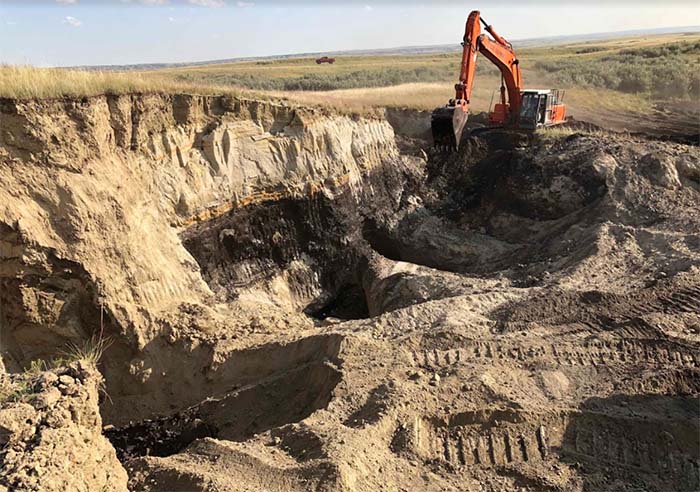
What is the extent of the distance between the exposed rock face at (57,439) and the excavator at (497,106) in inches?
417

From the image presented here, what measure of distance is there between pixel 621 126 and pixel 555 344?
66.0 feet

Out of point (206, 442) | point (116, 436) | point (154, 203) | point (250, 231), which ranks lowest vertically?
point (116, 436)

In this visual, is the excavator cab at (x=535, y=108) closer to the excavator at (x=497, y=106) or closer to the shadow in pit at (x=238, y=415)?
the excavator at (x=497, y=106)

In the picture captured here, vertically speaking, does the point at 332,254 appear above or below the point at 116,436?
above

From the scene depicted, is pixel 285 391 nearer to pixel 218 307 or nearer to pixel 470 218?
pixel 218 307

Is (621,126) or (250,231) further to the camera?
(621,126)

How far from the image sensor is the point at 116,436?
26.0 feet

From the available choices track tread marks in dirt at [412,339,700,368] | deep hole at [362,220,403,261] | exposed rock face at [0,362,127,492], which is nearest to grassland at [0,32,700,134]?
deep hole at [362,220,403,261]

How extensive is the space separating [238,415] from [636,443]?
5.12 m

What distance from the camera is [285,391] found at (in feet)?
25.4

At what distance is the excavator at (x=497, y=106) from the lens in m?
13.3

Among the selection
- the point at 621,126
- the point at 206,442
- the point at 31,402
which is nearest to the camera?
the point at 31,402

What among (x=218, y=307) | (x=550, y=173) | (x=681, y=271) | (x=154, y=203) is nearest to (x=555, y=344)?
(x=681, y=271)

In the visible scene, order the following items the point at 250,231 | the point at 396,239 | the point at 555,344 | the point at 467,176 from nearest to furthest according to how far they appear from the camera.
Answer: the point at 555,344
the point at 250,231
the point at 396,239
the point at 467,176
